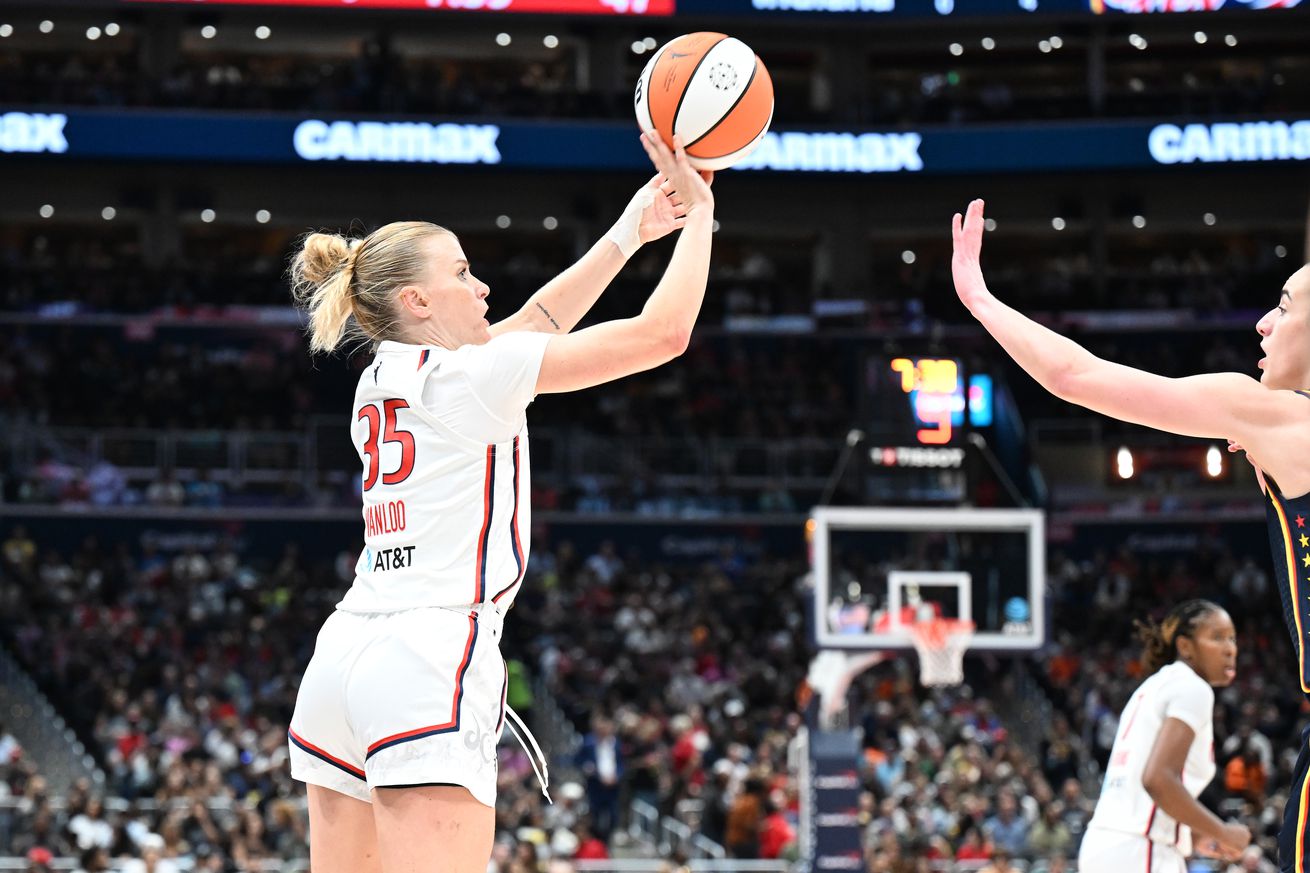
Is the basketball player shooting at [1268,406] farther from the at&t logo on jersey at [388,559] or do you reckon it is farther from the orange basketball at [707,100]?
the at&t logo on jersey at [388,559]

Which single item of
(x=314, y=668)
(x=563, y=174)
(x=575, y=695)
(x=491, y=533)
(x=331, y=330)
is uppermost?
(x=563, y=174)

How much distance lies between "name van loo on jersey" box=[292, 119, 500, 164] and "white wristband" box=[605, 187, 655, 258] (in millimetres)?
23627

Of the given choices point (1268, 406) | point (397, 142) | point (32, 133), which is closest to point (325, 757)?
point (1268, 406)

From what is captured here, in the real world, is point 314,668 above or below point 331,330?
below

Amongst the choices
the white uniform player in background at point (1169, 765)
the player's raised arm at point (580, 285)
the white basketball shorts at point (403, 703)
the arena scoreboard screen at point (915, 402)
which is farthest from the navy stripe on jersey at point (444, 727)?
the arena scoreboard screen at point (915, 402)

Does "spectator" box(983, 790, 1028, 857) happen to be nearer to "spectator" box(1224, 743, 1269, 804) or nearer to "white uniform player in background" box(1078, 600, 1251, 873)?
"spectator" box(1224, 743, 1269, 804)

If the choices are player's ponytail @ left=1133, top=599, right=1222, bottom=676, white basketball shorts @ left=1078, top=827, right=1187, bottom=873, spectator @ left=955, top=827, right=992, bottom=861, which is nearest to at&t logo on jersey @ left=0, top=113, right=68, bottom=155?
spectator @ left=955, top=827, right=992, bottom=861

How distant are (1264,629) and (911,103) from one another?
10601 mm

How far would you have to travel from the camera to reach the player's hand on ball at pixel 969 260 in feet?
13.7

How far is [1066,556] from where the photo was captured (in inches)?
1073

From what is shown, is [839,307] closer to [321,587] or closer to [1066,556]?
[1066,556]

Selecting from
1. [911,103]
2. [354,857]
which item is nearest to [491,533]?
[354,857]

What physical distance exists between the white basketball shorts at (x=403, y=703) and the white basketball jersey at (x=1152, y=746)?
10.3ft

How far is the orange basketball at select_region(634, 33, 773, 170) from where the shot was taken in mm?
4355
